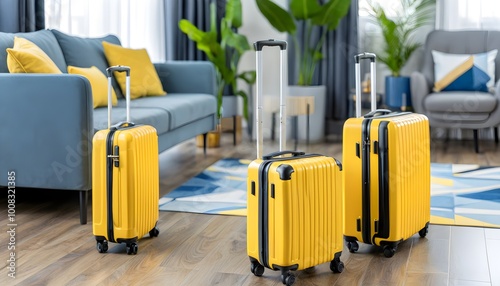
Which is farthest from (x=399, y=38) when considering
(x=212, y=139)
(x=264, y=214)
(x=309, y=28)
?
(x=264, y=214)

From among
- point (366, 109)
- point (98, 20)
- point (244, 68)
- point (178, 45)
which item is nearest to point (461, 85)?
point (366, 109)

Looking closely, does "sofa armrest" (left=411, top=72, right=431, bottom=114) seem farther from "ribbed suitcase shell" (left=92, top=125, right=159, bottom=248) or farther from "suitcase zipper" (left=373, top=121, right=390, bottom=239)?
"ribbed suitcase shell" (left=92, top=125, right=159, bottom=248)

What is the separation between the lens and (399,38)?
573cm

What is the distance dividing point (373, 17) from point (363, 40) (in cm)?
20

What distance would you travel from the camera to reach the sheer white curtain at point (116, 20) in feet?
16.1

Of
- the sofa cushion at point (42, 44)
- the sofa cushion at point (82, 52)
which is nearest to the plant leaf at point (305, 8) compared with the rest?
the sofa cushion at point (82, 52)

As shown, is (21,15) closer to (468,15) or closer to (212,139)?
(212,139)

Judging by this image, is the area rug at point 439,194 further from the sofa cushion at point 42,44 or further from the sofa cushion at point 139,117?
the sofa cushion at point 42,44

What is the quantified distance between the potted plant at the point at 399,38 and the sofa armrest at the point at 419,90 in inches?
8.7

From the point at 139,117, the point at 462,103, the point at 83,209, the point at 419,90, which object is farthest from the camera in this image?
the point at 419,90

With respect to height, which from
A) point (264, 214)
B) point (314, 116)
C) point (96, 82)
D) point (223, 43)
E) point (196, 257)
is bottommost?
point (196, 257)

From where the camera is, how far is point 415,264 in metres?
2.56

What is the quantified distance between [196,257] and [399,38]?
3578 mm

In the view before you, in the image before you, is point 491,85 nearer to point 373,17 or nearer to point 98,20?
point 373,17
